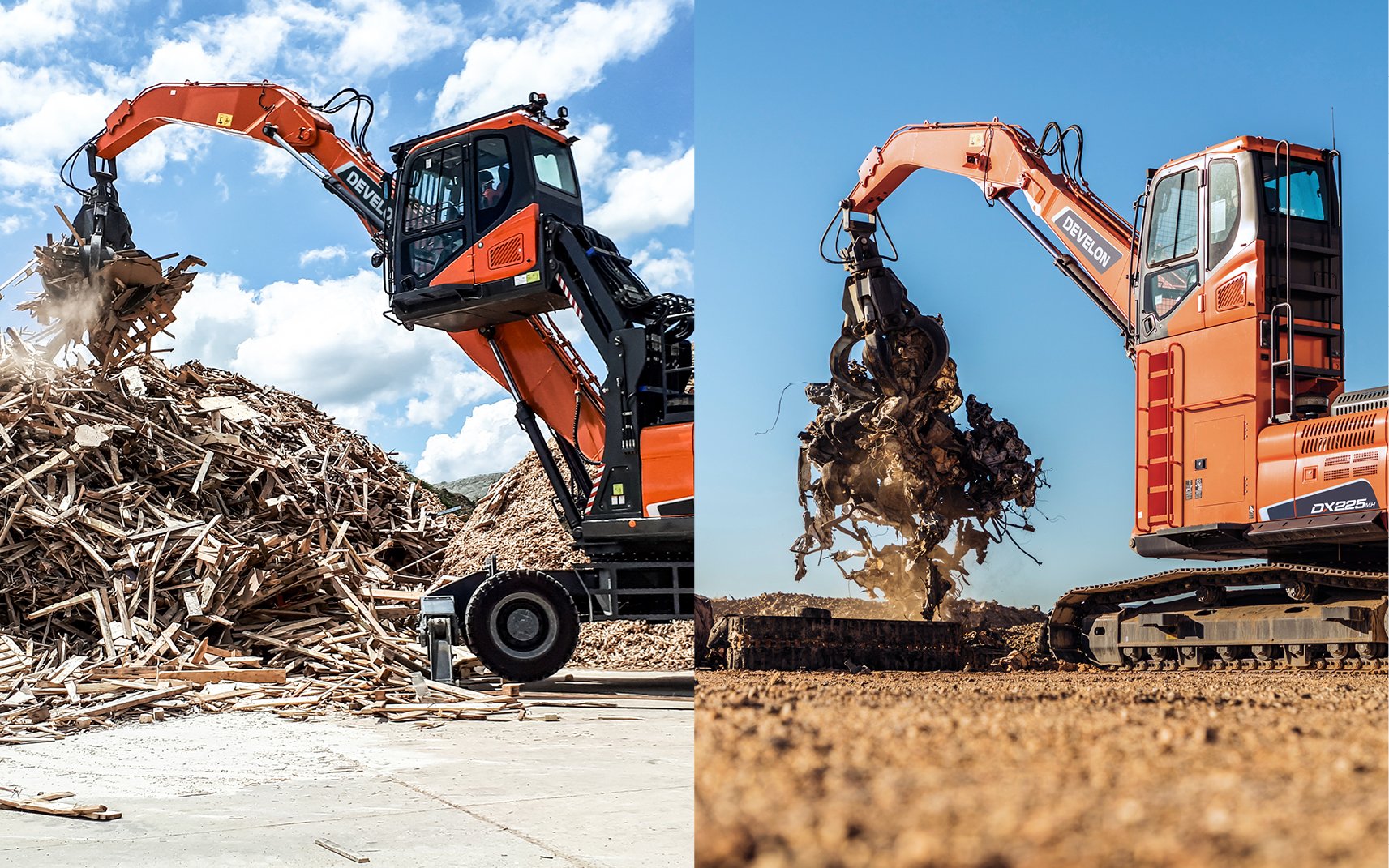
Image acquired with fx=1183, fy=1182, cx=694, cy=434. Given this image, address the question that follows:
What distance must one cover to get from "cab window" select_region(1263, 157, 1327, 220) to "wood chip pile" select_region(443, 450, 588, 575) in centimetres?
1156

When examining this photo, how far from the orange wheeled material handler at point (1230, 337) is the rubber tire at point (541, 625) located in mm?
7139

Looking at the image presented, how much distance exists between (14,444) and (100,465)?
74 cm

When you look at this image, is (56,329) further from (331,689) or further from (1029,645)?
(1029,645)

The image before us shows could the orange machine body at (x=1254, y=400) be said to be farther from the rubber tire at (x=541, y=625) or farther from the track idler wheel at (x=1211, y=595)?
the rubber tire at (x=541, y=625)

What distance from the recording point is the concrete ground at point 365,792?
4508 mm

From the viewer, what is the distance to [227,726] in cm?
747

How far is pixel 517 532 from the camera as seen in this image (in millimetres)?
14281

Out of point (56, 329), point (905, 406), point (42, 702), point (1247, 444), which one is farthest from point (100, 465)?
point (1247, 444)


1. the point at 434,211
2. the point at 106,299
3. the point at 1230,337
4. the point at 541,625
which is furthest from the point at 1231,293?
the point at 106,299

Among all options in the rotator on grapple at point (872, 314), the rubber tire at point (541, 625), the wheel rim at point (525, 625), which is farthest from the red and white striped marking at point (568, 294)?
the rotator on grapple at point (872, 314)

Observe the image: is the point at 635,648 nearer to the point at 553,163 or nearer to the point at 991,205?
the point at 553,163

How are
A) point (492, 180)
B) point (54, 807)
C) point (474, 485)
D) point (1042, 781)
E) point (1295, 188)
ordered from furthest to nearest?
point (474, 485) → point (492, 180) → point (54, 807) → point (1295, 188) → point (1042, 781)

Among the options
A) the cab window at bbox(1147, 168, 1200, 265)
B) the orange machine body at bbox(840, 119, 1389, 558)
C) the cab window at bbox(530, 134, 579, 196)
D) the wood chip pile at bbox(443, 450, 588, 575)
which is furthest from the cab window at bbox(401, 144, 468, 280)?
the cab window at bbox(1147, 168, 1200, 265)

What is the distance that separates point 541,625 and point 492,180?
3545 mm
